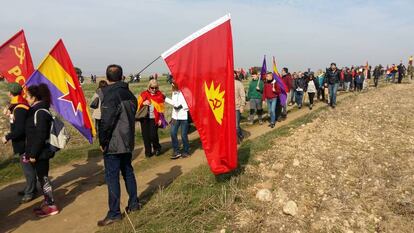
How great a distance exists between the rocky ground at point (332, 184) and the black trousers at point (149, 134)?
3444mm

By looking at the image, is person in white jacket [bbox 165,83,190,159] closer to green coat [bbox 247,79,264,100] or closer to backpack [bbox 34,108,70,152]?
backpack [bbox 34,108,70,152]

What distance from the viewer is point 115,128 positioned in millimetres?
5473

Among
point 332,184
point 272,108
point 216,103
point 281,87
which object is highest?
point 216,103

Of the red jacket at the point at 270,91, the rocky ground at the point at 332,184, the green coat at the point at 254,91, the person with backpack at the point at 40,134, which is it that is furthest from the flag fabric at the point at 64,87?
the red jacket at the point at 270,91

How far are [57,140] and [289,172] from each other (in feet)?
13.8

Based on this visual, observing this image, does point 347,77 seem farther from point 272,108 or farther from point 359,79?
point 272,108

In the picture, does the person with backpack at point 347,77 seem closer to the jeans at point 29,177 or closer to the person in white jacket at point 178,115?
the person in white jacket at point 178,115

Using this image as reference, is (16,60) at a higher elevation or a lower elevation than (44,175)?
higher

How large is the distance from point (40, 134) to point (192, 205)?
2721mm

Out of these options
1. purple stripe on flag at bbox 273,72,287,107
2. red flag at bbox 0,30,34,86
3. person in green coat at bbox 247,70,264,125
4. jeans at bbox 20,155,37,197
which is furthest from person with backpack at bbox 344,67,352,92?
jeans at bbox 20,155,37,197

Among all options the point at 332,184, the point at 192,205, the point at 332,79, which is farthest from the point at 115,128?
the point at 332,79

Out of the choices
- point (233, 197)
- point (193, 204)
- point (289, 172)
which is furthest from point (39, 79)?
point (289, 172)

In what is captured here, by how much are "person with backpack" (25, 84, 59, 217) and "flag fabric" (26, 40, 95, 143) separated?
164 cm

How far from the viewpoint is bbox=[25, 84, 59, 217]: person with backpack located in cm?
596
